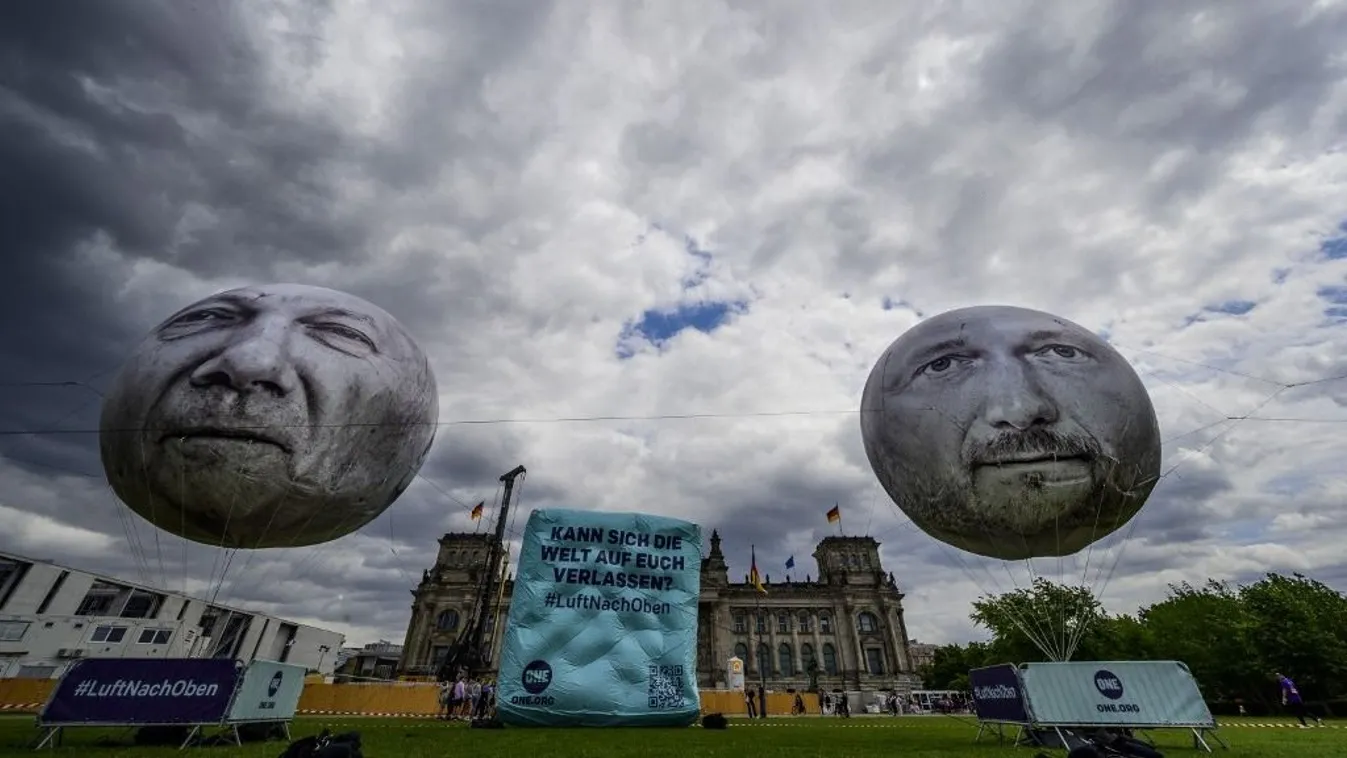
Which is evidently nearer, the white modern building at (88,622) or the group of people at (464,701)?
the group of people at (464,701)

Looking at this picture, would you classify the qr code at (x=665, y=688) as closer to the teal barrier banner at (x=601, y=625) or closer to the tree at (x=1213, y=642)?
the teal barrier banner at (x=601, y=625)

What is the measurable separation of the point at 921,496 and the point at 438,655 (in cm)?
8517

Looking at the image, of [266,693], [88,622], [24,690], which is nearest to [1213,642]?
[266,693]

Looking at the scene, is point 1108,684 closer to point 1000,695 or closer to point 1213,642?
point 1000,695

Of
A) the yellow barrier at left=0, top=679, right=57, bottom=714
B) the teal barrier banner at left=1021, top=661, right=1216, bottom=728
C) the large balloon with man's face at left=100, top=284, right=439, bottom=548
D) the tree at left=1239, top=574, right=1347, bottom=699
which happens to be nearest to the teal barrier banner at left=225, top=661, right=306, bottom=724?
the large balloon with man's face at left=100, top=284, right=439, bottom=548

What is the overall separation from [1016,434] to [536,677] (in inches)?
397

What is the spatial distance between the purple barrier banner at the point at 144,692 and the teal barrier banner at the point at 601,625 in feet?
15.7

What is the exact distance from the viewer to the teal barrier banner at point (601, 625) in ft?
39.1

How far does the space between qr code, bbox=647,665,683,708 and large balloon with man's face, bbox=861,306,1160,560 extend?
237 inches

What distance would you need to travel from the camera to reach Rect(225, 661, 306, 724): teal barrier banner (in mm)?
9828

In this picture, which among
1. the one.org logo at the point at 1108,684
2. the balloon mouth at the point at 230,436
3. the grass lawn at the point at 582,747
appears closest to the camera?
the grass lawn at the point at 582,747

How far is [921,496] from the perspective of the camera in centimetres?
1024

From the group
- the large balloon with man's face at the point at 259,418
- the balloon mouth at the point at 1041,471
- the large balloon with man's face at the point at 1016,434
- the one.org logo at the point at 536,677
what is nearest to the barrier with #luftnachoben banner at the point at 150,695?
the large balloon with man's face at the point at 259,418

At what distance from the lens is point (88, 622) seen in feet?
151
